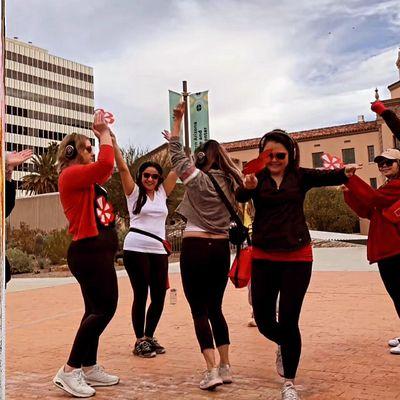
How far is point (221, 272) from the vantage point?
4.19m

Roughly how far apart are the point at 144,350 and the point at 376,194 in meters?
2.59

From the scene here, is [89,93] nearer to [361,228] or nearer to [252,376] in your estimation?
[361,228]

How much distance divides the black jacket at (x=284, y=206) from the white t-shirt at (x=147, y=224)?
1.59m

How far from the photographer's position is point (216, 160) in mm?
4328

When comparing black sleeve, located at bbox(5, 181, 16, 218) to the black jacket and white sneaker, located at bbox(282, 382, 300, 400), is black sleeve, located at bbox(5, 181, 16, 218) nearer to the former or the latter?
the black jacket

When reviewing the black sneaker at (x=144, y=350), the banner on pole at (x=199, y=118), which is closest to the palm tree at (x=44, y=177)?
the banner on pole at (x=199, y=118)

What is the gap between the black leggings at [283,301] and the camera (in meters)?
3.61

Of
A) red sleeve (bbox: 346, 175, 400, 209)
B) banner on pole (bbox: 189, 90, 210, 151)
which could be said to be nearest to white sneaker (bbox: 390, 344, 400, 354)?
red sleeve (bbox: 346, 175, 400, 209)

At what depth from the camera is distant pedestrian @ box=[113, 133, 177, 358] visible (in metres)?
5.18

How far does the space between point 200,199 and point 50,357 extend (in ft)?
8.05

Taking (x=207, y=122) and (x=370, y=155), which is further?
(x=370, y=155)

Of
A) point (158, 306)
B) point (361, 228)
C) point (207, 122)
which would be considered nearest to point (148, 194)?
point (158, 306)

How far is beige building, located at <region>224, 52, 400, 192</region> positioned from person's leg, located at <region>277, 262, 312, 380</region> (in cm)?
4950

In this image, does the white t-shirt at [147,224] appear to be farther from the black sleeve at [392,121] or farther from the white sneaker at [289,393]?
the black sleeve at [392,121]
